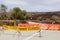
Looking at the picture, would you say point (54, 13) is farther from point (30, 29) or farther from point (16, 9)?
point (30, 29)

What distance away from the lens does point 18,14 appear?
281ft

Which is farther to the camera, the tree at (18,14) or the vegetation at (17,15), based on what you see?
the tree at (18,14)

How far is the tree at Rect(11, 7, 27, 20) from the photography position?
277 ft

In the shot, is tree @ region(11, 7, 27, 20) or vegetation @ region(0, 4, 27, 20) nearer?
vegetation @ region(0, 4, 27, 20)

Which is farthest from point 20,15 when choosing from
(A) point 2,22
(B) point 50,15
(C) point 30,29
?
(C) point 30,29

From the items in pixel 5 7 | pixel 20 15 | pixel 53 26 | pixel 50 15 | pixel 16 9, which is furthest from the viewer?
pixel 50 15

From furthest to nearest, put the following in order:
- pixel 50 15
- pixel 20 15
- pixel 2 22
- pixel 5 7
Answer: pixel 50 15, pixel 5 7, pixel 20 15, pixel 2 22

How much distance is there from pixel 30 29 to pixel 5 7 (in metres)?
71.3

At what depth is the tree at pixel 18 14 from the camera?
84300 millimetres

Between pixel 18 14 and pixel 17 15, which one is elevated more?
pixel 18 14

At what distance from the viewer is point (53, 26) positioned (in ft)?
132

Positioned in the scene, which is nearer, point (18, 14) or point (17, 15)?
point (18, 14)

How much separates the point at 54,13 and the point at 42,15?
7.74m

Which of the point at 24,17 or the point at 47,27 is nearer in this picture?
the point at 47,27
